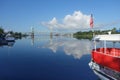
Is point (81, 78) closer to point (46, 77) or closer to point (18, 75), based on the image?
point (46, 77)

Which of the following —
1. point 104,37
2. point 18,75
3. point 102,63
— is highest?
point 104,37

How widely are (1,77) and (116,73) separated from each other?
18568 millimetres

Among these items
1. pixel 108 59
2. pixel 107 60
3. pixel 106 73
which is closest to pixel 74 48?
pixel 106 73

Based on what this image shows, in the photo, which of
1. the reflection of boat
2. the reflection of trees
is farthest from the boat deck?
the reflection of trees

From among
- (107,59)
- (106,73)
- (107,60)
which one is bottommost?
(106,73)

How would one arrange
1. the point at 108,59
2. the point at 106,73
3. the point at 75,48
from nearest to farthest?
1. the point at 108,59
2. the point at 106,73
3. the point at 75,48

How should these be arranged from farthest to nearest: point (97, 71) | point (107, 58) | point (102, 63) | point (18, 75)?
point (18, 75) < point (97, 71) < point (102, 63) < point (107, 58)

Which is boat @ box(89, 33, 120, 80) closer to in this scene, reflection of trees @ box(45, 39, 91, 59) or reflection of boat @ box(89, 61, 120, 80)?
reflection of boat @ box(89, 61, 120, 80)

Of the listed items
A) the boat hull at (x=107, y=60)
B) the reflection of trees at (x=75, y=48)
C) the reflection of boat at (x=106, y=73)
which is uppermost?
the boat hull at (x=107, y=60)

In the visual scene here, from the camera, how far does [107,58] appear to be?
2812 centimetres

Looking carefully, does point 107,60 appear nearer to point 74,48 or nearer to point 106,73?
point 106,73

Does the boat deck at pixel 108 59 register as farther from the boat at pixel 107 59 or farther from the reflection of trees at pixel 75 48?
the reflection of trees at pixel 75 48

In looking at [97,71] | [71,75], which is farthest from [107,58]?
[71,75]

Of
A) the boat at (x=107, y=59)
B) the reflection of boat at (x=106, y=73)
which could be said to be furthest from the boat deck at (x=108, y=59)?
the reflection of boat at (x=106, y=73)
